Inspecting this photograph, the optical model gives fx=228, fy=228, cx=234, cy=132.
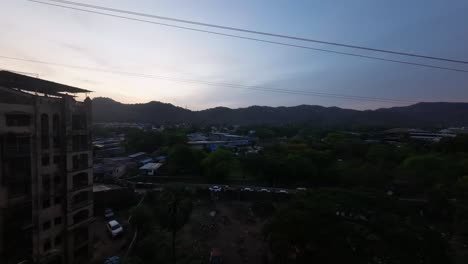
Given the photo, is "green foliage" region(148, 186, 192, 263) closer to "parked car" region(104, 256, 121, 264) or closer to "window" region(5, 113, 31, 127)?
"parked car" region(104, 256, 121, 264)

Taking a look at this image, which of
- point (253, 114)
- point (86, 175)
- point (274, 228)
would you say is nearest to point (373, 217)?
point (274, 228)

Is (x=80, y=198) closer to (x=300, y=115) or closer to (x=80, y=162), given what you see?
(x=80, y=162)

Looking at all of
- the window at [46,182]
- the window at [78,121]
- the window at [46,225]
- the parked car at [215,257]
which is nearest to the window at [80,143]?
the window at [78,121]

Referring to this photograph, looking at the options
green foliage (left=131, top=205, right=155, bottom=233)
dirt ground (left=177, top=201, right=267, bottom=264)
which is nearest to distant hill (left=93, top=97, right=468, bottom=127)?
dirt ground (left=177, top=201, right=267, bottom=264)

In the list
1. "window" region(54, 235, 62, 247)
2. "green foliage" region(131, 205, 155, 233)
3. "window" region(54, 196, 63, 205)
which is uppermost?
"window" region(54, 196, 63, 205)

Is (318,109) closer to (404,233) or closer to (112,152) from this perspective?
(112,152)

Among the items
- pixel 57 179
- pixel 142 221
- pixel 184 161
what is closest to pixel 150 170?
pixel 184 161

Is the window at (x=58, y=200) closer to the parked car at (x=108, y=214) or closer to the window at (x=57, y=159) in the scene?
the window at (x=57, y=159)
